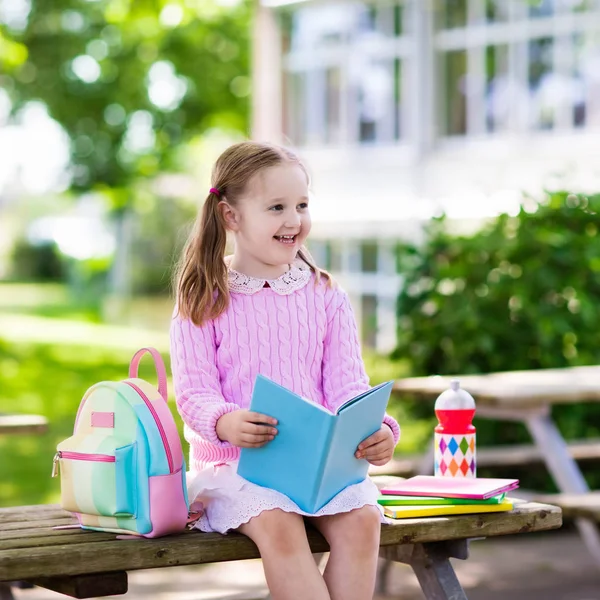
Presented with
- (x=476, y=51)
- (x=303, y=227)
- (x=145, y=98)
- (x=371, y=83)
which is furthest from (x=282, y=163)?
(x=145, y=98)

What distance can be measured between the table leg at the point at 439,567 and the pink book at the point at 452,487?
0.14 metres

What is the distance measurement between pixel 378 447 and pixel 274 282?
59 cm

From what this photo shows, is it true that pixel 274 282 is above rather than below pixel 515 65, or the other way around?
below

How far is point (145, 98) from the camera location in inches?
1024

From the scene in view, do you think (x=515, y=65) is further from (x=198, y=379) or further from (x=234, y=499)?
(x=234, y=499)

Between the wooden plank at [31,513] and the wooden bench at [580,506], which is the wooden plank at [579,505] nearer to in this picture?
the wooden bench at [580,506]

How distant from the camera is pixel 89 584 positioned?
9.81 feet

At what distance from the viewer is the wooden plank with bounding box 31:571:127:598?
298cm

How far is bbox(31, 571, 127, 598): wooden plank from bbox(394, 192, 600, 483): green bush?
4307 millimetres

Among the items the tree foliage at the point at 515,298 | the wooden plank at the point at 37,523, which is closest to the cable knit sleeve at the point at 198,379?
the wooden plank at the point at 37,523

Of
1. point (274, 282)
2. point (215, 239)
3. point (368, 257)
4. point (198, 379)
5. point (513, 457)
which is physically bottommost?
point (513, 457)

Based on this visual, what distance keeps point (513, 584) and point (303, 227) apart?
278 cm

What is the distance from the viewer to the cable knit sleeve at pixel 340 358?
11.4ft

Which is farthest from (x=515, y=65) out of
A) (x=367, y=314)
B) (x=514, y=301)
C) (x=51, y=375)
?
(x=51, y=375)
